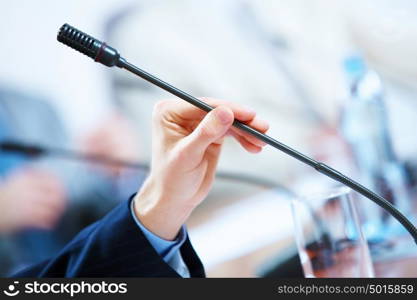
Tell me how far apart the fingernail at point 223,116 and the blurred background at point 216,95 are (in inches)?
27.2

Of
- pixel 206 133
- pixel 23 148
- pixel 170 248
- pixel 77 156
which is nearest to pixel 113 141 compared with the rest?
pixel 77 156

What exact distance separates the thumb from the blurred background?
0.62 metres

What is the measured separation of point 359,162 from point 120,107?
609 mm

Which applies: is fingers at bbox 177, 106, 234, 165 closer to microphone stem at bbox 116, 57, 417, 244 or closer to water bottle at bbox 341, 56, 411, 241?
microphone stem at bbox 116, 57, 417, 244

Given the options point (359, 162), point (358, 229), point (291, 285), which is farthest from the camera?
point (359, 162)

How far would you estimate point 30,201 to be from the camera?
1304 mm

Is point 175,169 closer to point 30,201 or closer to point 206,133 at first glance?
point 206,133

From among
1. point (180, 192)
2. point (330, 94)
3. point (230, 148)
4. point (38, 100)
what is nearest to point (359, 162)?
point (330, 94)

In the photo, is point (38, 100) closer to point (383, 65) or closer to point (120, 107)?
point (120, 107)

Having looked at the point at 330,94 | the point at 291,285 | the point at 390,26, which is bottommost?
the point at 291,285

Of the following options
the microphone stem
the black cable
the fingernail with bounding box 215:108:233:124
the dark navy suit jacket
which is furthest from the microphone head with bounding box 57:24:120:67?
the black cable

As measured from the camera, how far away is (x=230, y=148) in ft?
4.49

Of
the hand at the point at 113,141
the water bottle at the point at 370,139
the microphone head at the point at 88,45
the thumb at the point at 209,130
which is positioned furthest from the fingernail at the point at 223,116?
the hand at the point at 113,141

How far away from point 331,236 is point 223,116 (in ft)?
0.80
